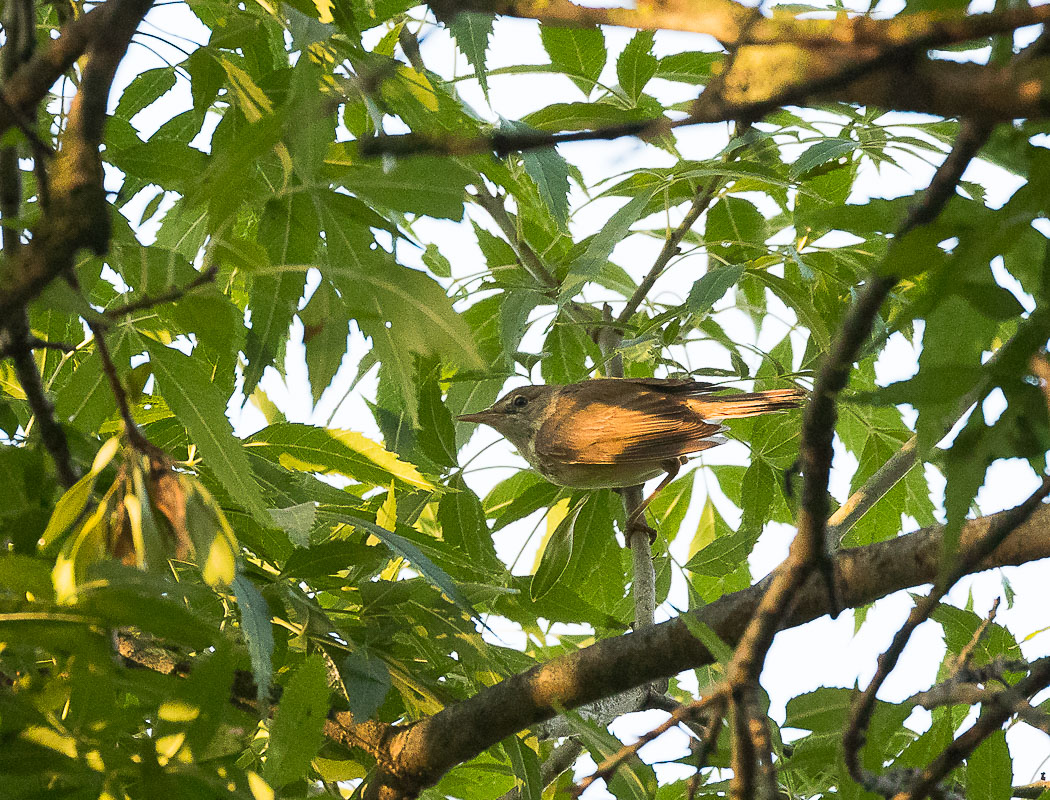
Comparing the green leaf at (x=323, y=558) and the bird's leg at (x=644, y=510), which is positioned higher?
the bird's leg at (x=644, y=510)

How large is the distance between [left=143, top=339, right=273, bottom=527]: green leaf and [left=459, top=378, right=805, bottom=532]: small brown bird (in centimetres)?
213

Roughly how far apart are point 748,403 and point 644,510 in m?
0.63

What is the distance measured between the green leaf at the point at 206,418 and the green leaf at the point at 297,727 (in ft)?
1.51

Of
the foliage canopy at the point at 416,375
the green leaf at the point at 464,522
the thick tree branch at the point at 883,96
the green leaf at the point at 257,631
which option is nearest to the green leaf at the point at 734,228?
the foliage canopy at the point at 416,375

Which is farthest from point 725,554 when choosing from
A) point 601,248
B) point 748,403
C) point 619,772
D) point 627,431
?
point 627,431

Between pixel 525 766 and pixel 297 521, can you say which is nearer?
pixel 297 521

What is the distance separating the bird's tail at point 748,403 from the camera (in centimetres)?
372

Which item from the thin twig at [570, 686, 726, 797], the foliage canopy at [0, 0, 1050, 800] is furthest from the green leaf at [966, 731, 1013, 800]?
the thin twig at [570, 686, 726, 797]

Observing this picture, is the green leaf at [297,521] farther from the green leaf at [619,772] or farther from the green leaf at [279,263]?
the green leaf at [619,772]

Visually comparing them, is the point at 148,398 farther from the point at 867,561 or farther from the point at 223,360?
the point at 867,561

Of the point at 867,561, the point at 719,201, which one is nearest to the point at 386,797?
the point at 867,561

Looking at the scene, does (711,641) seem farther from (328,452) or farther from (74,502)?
(328,452)

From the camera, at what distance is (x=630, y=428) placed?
14.7 feet

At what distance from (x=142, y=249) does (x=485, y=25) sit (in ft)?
3.22
